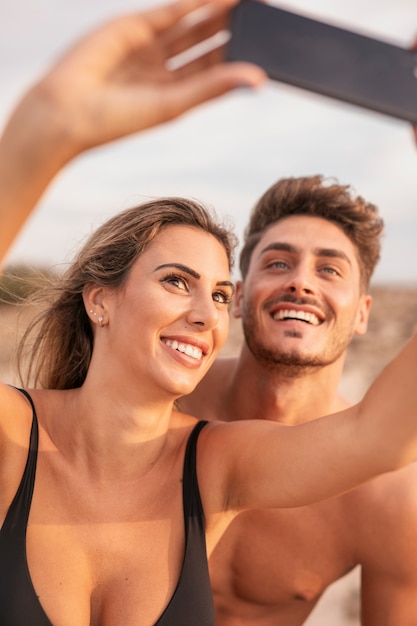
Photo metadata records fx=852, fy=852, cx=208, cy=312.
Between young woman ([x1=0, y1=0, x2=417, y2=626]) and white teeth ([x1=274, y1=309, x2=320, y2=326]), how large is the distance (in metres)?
0.43

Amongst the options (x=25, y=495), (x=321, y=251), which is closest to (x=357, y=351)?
(x=321, y=251)

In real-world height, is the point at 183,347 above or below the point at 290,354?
below

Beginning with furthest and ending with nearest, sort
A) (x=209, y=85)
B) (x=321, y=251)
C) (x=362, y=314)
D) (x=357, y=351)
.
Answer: (x=357, y=351), (x=362, y=314), (x=321, y=251), (x=209, y=85)

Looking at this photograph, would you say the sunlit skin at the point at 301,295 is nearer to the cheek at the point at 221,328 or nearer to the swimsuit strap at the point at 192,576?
the cheek at the point at 221,328

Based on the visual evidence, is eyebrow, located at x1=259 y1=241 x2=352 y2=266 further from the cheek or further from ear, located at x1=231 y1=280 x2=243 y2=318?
the cheek

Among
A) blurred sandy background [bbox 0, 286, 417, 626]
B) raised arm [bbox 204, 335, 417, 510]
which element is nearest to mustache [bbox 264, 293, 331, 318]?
raised arm [bbox 204, 335, 417, 510]

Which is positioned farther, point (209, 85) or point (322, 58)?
point (322, 58)

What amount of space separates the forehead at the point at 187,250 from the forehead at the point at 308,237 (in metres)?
0.67

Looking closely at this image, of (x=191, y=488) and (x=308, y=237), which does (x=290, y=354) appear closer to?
(x=308, y=237)

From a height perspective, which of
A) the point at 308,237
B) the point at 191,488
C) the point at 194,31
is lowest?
the point at 191,488

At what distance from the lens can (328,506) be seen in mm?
3340

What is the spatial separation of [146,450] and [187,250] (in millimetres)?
649

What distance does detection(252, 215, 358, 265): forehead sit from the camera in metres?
3.35

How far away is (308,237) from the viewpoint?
11.1 feet
